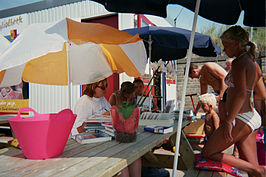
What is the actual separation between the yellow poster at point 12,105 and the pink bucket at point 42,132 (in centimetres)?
684

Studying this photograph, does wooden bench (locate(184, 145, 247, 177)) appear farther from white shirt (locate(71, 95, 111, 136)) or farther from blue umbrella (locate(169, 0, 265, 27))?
blue umbrella (locate(169, 0, 265, 27))

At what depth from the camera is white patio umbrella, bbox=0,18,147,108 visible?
1481 millimetres

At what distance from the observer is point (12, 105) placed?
7680 millimetres

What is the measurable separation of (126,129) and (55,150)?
48 centimetres

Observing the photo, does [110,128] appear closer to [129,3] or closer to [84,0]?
[129,3]

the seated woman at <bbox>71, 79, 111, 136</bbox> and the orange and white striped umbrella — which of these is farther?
the seated woman at <bbox>71, 79, 111, 136</bbox>

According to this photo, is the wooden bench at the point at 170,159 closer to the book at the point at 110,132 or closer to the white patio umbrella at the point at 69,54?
the white patio umbrella at the point at 69,54

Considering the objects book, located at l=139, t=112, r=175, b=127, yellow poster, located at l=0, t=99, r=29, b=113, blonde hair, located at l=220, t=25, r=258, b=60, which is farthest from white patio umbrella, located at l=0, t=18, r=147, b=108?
yellow poster, located at l=0, t=99, r=29, b=113

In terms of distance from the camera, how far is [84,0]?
6.45 meters

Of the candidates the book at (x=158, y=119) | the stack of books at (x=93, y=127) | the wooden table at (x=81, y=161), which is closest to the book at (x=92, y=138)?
the wooden table at (x=81, y=161)

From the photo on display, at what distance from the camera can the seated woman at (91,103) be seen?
3041 millimetres

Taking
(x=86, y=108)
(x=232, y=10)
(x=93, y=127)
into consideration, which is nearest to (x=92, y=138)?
(x=93, y=127)

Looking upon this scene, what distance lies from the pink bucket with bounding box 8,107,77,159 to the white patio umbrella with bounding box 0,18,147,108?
45 centimetres

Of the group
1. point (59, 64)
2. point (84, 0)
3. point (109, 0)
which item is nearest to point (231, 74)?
point (109, 0)
